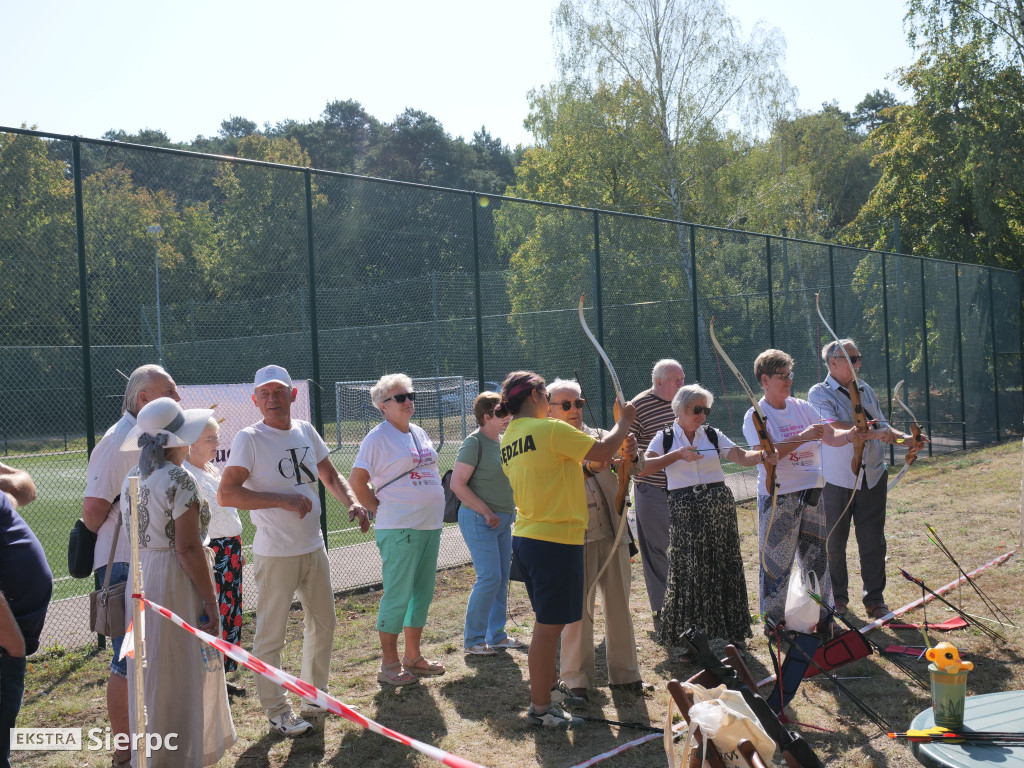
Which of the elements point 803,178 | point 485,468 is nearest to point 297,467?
point 485,468

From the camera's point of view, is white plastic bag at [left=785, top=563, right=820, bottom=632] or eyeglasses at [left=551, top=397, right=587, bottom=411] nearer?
white plastic bag at [left=785, top=563, right=820, bottom=632]

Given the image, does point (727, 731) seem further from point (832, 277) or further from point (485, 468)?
point (832, 277)

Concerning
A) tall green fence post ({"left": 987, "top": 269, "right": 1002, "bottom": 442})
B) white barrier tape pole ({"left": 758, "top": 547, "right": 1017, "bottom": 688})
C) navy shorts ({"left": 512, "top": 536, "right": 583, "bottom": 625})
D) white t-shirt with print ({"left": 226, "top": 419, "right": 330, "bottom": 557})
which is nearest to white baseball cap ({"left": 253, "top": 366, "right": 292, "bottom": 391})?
white t-shirt with print ({"left": 226, "top": 419, "right": 330, "bottom": 557})

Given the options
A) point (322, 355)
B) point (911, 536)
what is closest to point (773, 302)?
point (911, 536)

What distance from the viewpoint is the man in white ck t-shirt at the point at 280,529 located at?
4.02 metres

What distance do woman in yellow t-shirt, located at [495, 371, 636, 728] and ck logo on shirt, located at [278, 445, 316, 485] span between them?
0.96m

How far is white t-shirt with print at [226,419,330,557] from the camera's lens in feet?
13.3

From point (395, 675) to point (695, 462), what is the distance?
2.09m

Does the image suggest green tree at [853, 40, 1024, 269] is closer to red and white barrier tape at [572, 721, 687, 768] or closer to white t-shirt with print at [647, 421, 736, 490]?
white t-shirt with print at [647, 421, 736, 490]

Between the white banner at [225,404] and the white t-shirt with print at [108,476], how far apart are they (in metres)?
2.16

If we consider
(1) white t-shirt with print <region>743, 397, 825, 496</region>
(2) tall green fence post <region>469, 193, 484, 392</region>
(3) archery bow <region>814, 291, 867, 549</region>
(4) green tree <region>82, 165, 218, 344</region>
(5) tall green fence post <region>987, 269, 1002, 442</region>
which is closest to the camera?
(1) white t-shirt with print <region>743, 397, 825, 496</region>

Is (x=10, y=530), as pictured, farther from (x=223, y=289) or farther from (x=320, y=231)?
(x=223, y=289)

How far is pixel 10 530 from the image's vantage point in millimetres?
2816

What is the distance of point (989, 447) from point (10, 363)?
52.2 feet
